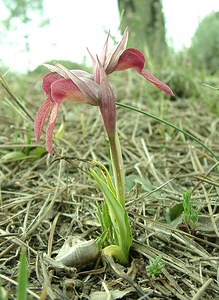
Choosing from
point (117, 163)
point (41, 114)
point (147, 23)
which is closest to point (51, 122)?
point (41, 114)

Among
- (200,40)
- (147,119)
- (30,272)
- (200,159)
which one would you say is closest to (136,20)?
(200,40)

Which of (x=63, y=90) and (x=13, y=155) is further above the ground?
(x=63, y=90)

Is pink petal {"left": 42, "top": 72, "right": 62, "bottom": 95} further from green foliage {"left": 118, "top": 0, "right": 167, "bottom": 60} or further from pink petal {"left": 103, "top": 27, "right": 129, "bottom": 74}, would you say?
green foliage {"left": 118, "top": 0, "right": 167, "bottom": 60}

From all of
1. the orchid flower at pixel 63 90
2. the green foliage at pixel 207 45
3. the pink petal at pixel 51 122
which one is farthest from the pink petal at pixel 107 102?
the green foliage at pixel 207 45

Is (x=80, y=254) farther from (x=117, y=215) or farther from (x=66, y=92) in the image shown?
(x=66, y=92)

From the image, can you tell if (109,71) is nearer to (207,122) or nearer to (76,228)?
(76,228)

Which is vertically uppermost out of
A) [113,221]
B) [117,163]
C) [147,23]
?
[147,23]
